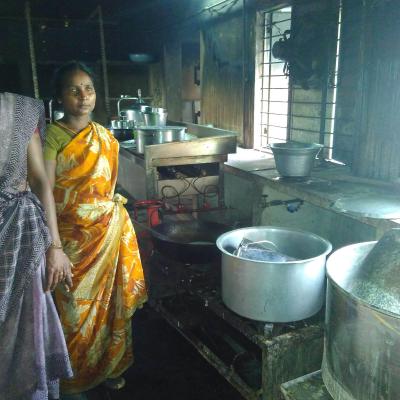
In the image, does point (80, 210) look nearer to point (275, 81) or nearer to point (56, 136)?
point (56, 136)

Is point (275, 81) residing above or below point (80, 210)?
above

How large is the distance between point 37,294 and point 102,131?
35.4 inches

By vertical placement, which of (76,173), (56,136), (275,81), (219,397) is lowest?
(219,397)

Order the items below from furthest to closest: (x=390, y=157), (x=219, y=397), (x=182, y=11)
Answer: (x=182, y=11), (x=390, y=157), (x=219, y=397)

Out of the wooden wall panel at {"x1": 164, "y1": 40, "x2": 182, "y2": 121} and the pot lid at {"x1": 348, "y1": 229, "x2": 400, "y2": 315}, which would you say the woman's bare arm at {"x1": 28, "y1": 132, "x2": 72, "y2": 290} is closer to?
the pot lid at {"x1": 348, "y1": 229, "x2": 400, "y2": 315}

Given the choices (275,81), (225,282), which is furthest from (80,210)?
(275,81)

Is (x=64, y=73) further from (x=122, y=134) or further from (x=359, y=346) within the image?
(x=122, y=134)

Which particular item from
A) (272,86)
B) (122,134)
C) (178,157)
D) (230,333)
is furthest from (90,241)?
(122,134)

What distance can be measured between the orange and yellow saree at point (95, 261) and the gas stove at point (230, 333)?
36 centimetres

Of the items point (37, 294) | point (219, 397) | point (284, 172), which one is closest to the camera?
point (37, 294)

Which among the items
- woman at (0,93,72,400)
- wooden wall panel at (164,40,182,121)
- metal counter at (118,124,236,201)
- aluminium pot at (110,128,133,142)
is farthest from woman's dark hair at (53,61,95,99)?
wooden wall panel at (164,40,182,121)

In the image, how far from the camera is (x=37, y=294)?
1.65m

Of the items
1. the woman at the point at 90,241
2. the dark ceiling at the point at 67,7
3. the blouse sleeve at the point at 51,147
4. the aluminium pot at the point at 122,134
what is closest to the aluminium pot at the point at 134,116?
the aluminium pot at the point at 122,134

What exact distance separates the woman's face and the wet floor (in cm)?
152
